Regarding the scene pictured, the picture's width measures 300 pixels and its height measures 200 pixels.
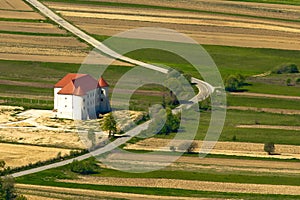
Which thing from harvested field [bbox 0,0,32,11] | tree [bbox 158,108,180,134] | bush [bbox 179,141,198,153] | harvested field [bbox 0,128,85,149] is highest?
harvested field [bbox 0,0,32,11]

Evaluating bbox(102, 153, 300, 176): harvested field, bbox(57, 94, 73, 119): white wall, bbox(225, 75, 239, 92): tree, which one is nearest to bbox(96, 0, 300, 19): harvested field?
bbox(225, 75, 239, 92): tree

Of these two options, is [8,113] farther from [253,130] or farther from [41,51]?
[41,51]

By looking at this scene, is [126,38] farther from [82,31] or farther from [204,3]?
[204,3]

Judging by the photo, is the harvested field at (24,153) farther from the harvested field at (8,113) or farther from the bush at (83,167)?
the harvested field at (8,113)

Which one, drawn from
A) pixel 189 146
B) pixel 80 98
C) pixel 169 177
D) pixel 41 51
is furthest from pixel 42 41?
pixel 169 177

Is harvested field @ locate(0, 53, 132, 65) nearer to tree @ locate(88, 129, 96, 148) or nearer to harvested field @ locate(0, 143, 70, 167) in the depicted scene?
tree @ locate(88, 129, 96, 148)

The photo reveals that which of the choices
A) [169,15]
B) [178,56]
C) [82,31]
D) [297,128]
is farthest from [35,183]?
[169,15]

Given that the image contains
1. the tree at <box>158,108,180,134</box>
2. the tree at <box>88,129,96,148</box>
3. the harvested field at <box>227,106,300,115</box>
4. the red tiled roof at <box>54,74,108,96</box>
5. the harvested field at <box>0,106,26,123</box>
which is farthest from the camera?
the harvested field at <box>227,106,300,115</box>

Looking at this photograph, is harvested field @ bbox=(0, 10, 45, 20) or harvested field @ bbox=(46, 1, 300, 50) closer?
harvested field @ bbox=(46, 1, 300, 50)

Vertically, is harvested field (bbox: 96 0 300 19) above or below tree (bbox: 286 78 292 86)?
above
